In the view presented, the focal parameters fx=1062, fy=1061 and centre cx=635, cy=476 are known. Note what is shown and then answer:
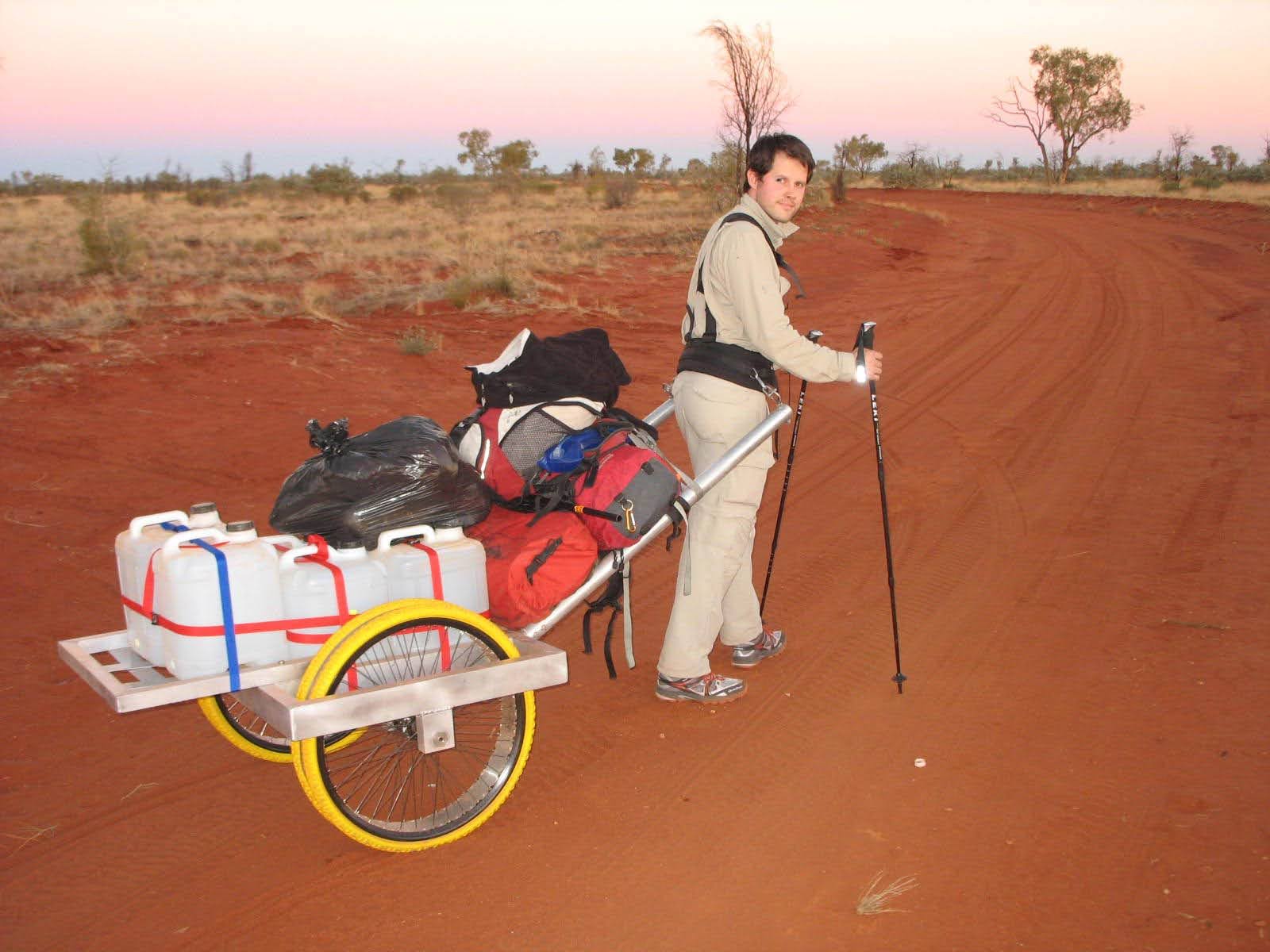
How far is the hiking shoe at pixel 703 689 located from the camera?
4.89 m

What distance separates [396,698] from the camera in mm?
3561

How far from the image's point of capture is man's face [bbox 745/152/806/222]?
15.1 feet

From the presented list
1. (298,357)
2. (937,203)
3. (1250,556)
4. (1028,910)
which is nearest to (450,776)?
(1028,910)

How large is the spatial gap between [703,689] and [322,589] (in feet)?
6.49

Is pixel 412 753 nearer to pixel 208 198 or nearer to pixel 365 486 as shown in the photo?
pixel 365 486

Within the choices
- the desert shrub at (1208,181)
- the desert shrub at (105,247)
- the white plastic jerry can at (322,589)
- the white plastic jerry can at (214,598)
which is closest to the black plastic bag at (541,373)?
the white plastic jerry can at (322,589)

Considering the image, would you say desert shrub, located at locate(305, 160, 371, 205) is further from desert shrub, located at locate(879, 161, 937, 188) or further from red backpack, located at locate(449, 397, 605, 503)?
red backpack, located at locate(449, 397, 605, 503)

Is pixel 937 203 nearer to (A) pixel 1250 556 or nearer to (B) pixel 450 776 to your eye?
(A) pixel 1250 556

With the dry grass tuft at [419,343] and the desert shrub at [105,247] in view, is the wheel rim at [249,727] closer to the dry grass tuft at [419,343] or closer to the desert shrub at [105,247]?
the dry grass tuft at [419,343]

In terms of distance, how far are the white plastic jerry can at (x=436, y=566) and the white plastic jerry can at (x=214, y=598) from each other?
1.28ft

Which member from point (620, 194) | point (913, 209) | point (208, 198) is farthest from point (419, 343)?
point (208, 198)

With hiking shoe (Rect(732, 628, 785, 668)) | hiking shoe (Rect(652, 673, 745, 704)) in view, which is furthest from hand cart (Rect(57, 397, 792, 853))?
hiking shoe (Rect(732, 628, 785, 668))

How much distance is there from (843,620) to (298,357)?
26.1 ft

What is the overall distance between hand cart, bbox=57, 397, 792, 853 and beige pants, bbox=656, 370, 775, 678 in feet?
0.74
